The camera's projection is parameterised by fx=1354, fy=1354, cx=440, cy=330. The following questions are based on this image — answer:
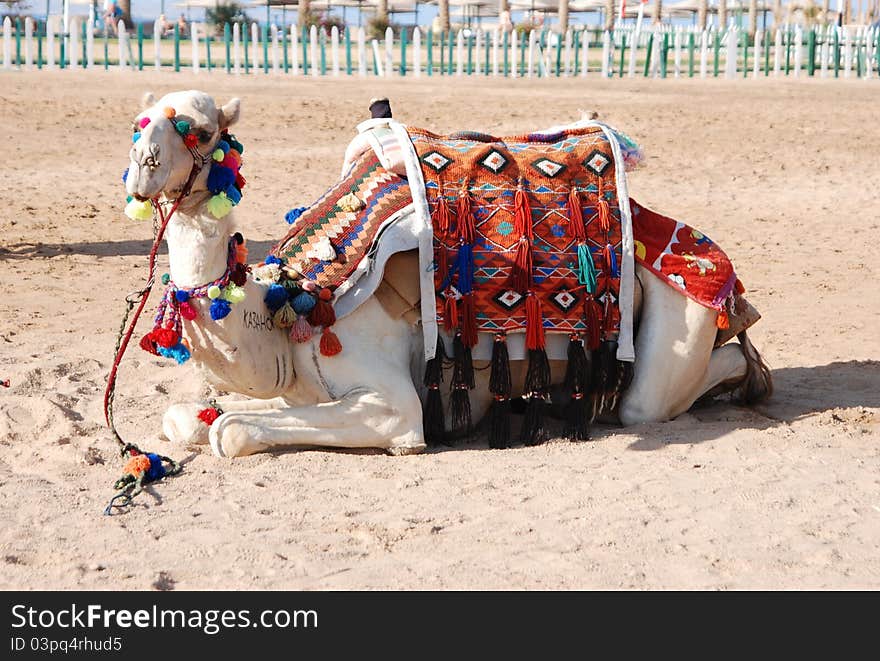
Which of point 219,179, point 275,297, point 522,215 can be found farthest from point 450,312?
point 219,179

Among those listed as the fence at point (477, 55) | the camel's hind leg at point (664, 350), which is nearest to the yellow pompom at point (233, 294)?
the camel's hind leg at point (664, 350)

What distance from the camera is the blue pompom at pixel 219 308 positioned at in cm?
512

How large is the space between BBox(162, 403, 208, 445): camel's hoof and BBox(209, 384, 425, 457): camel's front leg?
201 millimetres

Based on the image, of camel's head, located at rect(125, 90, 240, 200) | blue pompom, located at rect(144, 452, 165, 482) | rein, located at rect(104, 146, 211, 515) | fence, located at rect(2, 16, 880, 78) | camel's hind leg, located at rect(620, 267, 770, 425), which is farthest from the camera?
fence, located at rect(2, 16, 880, 78)

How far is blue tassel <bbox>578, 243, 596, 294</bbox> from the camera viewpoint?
589 cm

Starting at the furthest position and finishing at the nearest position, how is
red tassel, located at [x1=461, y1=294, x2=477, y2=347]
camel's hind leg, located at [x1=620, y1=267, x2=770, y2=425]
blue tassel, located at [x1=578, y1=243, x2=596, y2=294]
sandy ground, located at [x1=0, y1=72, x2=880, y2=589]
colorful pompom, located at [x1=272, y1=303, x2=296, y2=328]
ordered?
camel's hind leg, located at [x1=620, y1=267, x2=770, y2=425]
blue tassel, located at [x1=578, y1=243, x2=596, y2=294]
red tassel, located at [x1=461, y1=294, x2=477, y2=347]
colorful pompom, located at [x1=272, y1=303, x2=296, y2=328]
sandy ground, located at [x1=0, y1=72, x2=880, y2=589]

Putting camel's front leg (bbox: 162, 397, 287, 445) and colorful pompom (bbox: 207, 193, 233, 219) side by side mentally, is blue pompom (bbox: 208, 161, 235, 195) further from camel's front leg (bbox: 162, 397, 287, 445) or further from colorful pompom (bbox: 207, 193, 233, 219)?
camel's front leg (bbox: 162, 397, 287, 445)

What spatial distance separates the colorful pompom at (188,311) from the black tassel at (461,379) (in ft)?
4.03

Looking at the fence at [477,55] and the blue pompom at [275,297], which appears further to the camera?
the fence at [477,55]

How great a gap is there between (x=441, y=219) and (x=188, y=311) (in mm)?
1230

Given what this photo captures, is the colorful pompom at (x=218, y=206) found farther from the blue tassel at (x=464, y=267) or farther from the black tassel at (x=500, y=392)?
the black tassel at (x=500, y=392)

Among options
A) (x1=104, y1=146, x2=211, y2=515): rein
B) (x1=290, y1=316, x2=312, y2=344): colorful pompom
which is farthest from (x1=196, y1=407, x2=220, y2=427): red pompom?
(x1=290, y1=316, x2=312, y2=344): colorful pompom
